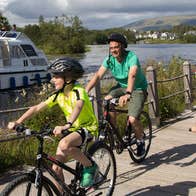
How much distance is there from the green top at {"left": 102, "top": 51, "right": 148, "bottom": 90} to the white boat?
67.4 ft

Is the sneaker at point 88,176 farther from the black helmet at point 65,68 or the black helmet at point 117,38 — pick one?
the black helmet at point 117,38

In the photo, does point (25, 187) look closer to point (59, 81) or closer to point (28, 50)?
point (59, 81)

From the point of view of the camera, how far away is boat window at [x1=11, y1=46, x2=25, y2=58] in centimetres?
2900

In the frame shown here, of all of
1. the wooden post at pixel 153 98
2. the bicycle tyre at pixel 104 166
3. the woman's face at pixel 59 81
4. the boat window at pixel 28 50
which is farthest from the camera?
the boat window at pixel 28 50

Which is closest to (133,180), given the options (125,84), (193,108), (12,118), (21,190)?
(125,84)

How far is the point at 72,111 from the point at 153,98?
570 cm

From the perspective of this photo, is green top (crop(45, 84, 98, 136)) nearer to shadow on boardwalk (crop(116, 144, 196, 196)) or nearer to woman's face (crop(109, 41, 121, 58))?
shadow on boardwalk (crop(116, 144, 196, 196))

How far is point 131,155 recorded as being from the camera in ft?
22.1

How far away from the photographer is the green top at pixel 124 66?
618cm

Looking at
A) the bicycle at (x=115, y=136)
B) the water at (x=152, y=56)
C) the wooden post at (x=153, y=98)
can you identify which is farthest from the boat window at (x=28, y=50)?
the bicycle at (x=115, y=136)

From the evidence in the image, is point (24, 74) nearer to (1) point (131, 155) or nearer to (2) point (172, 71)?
(2) point (172, 71)

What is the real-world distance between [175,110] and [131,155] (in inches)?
184

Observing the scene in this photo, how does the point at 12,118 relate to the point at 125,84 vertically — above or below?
below

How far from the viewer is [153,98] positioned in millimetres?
9852
